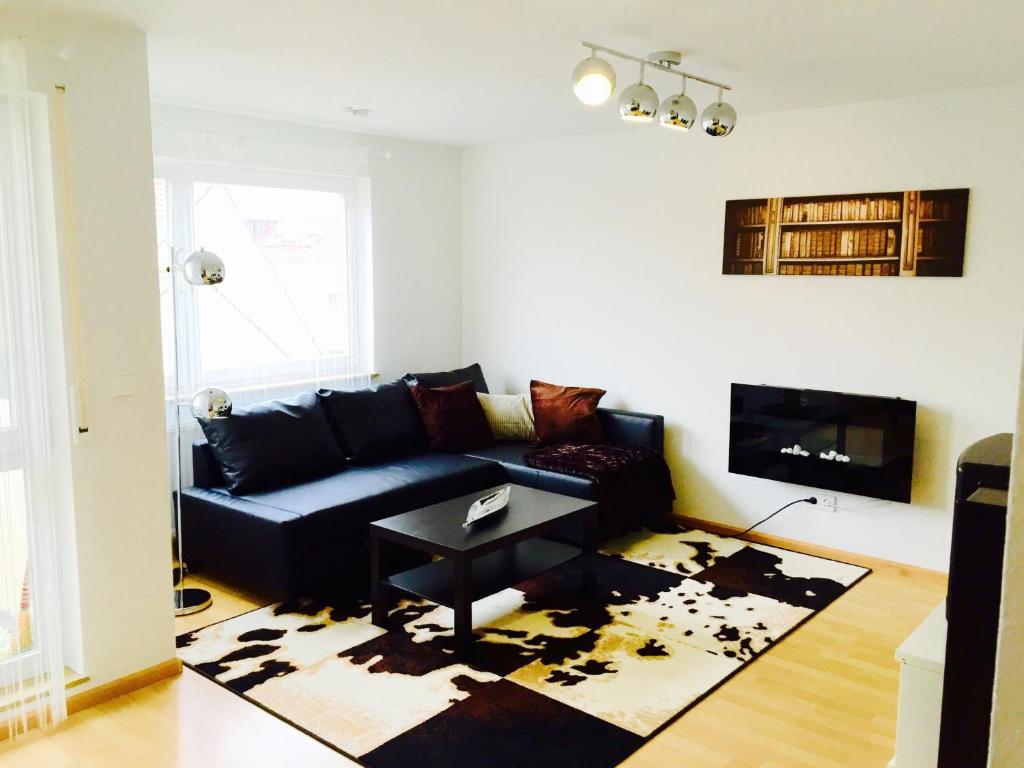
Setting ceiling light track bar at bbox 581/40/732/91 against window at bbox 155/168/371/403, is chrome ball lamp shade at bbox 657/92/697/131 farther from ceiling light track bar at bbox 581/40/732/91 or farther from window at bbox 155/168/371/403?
window at bbox 155/168/371/403

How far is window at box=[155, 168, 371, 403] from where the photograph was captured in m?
4.58

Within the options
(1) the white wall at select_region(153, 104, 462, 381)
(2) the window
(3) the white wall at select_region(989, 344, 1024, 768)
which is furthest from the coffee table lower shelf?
(3) the white wall at select_region(989, 344, 1024, 768)

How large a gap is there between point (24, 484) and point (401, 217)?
3.30 metres

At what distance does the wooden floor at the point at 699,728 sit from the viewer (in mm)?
2742

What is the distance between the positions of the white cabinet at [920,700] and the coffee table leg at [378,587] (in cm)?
209

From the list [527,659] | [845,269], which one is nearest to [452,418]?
[527,659]

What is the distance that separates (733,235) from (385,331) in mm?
2325

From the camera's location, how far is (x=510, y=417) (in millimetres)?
5516

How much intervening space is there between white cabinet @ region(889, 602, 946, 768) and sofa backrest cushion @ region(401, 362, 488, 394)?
3.58 meters

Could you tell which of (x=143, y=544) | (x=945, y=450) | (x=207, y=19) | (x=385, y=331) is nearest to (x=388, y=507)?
(x=143, y=544)

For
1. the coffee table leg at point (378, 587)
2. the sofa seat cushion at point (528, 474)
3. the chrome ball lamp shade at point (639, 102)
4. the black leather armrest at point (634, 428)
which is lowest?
the coffee table leg at point (378, 587)

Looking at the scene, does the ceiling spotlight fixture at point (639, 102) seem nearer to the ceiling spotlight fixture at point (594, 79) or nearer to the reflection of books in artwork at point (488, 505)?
the ceiling spotlight fixture at point (594, 79)

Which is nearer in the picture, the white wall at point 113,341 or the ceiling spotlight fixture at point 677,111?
the white wall at point 113,341

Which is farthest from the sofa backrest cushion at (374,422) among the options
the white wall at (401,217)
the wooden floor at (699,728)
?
the wooden floor at (699,728)
